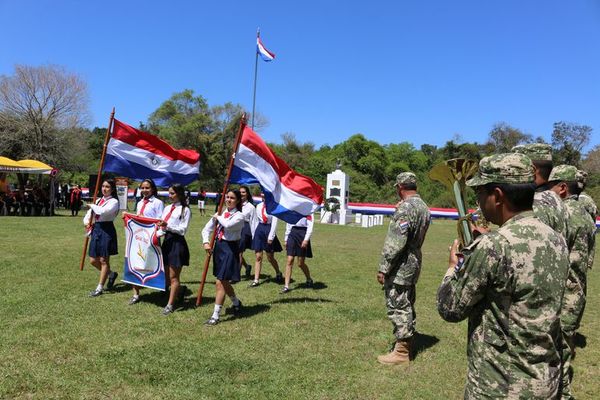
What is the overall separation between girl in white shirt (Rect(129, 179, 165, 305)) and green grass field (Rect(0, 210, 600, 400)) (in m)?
1.34

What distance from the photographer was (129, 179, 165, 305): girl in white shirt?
26.0ft

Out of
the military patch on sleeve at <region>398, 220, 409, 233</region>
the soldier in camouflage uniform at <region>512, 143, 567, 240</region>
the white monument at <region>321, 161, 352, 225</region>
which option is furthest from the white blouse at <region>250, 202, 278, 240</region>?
the white monument at <region>321, 161, 352, 225</region>

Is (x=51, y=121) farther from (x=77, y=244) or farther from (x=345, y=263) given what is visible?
(x=345, y=263)

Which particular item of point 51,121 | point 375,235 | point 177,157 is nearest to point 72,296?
point 177,157

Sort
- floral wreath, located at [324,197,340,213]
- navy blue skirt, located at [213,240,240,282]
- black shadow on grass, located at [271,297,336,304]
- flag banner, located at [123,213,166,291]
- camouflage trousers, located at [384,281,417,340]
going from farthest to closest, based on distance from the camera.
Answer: floral wreath, located at [324,197,340,213] < black shadow on grass, located at [271,297,336,304] < flag banner, located at [123,213,166,291] < navy blue skirt, located at [213,240,240,282] < camouflage trousers, located at [384,281,417,340]

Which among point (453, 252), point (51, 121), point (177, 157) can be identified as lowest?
point (453, 252)

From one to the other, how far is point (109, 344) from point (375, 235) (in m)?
17.9

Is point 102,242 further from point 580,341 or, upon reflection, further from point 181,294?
point 580,341

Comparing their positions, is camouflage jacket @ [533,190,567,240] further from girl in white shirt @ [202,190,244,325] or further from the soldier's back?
girl in white shirt @ [202,190,244,325]

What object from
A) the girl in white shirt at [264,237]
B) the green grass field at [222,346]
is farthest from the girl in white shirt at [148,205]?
the girl in white shirt at [264,237]

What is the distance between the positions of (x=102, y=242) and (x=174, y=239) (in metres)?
1.64

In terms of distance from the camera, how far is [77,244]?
1463cm

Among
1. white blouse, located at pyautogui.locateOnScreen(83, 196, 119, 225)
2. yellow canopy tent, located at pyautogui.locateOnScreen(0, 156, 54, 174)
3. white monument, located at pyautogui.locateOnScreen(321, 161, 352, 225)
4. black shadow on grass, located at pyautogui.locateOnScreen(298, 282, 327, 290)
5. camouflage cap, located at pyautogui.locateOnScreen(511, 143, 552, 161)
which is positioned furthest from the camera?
white monument, located at pyautogui.locateOnScreen(321, 161, 352, 225)

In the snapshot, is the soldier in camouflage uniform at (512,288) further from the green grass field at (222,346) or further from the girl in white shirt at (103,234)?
the girl in white shirt at (103,234)
